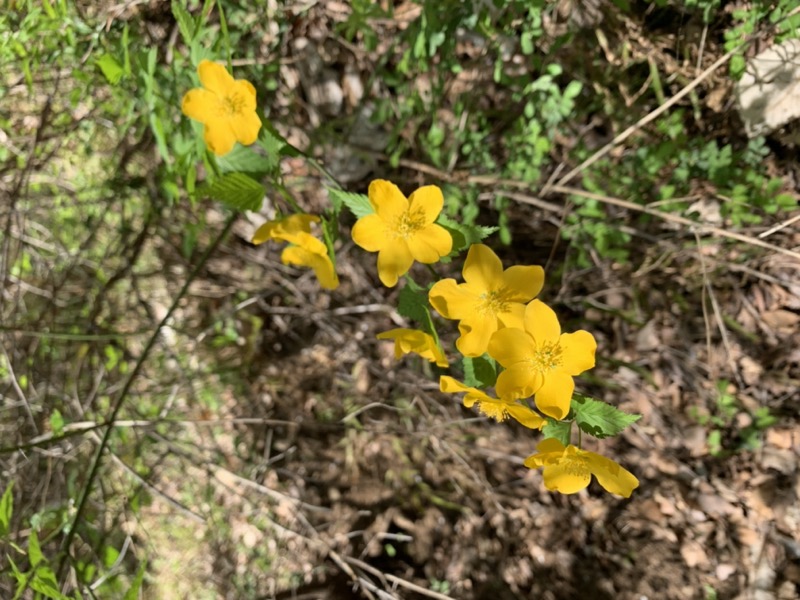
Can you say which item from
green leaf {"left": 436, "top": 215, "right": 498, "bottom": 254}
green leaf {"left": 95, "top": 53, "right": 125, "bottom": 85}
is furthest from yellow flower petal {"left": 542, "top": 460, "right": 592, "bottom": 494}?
green leaf {"left": 95, "top": 53, "right": 125, "bottom": 85}

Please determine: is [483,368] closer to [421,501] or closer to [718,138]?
[718,138]

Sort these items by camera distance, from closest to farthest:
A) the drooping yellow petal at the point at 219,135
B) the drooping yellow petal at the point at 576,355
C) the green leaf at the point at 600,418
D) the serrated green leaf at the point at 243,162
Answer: the green leaf at the point at 600,418, the drooping yellow petal at the point at 576,355, the drooping yellow petal at the point at 219,135, the serrated green leaf at the point at 243,162

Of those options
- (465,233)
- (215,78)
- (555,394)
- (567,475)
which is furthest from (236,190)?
(567,475)

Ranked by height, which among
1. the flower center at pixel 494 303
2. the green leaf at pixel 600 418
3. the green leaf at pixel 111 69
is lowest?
the green leaf at pixel 600 418

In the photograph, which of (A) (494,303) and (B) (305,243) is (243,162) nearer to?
(B) (305,243)

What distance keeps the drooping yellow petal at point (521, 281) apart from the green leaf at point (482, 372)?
0.44ft

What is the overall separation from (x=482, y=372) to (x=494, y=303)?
0.14 meters

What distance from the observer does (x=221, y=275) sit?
8.73 feet

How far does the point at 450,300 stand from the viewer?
1.10 metres

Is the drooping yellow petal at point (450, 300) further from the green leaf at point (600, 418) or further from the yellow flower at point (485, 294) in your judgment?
the green leaf at point (600, 418)

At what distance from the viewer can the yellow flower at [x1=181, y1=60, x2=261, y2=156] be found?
115 centimetres

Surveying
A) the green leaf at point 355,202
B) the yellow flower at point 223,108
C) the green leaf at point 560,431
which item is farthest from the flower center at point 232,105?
the green leaf at point 560,431

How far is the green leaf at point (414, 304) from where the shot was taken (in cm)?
114

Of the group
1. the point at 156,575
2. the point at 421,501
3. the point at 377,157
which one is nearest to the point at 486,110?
the point at 377,157
